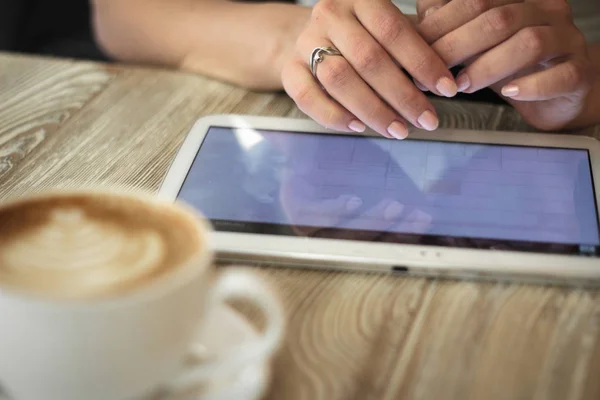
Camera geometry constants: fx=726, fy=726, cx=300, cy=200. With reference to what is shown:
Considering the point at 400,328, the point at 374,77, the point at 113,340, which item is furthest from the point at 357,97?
the point at 113,340

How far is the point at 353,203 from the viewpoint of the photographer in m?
0.58

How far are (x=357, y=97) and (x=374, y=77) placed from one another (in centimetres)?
3

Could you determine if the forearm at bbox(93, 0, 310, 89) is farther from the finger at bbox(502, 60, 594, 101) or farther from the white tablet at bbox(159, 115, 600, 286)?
the finger at bbox(502, 60, 594, 101)

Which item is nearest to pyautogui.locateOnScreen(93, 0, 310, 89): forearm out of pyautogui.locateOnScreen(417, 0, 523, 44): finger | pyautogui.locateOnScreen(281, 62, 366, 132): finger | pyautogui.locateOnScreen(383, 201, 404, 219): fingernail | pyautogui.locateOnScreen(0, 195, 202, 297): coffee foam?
pyautogui.locateOnScreen(281, 62, 366, 132): finger

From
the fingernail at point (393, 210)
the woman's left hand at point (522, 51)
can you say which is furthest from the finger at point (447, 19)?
the fingernail at point (393, 210)

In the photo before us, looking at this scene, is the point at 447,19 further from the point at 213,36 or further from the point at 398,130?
the point at 213,36

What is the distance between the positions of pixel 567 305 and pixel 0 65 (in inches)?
27.7

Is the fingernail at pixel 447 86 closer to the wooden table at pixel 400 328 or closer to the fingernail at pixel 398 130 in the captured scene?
the fingernail at pixel 398 130

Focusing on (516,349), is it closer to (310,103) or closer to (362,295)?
(362,295)

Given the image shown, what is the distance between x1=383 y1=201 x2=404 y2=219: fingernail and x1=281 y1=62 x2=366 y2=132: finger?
0.39 ft

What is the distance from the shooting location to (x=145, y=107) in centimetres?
78

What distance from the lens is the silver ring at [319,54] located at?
0.71 metres

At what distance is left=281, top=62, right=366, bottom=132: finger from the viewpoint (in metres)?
0.68

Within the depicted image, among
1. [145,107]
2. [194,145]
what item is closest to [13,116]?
[145,107]
